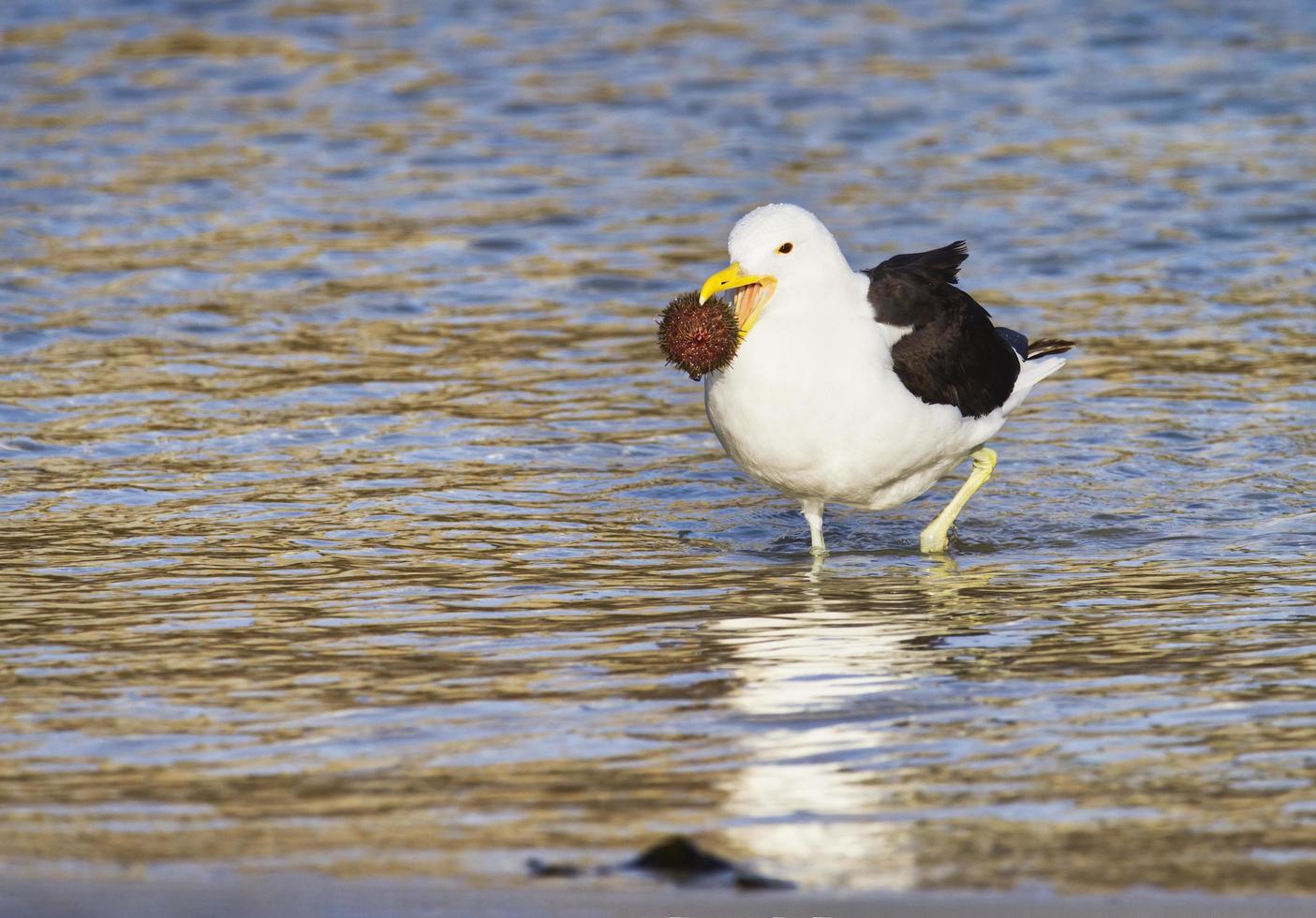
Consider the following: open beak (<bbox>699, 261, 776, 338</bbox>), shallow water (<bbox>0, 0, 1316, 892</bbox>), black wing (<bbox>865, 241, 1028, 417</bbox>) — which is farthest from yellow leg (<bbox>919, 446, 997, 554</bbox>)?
open beak (<bbox>699, 261, 776, 338</bbox>)

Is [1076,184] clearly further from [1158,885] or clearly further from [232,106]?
[1158,885]

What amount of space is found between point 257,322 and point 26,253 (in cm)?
258

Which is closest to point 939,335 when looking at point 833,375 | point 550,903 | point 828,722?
point 833,375

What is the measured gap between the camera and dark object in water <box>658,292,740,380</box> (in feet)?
25.7

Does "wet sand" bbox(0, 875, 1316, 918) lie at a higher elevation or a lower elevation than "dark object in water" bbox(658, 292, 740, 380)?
lower

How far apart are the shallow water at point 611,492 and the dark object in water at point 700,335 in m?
0.93

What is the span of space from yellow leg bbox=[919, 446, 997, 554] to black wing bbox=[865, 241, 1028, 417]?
34cm

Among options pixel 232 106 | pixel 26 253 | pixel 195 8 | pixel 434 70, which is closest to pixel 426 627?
pixel 26 253

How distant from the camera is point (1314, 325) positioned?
12.4m

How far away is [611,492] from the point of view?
9.77 m

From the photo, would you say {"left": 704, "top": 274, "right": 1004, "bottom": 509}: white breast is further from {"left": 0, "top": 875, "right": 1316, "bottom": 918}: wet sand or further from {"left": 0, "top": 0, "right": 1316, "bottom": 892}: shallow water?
{"left": 0, "top": 875, "right": 1316, "bottom": 918}: wet sand

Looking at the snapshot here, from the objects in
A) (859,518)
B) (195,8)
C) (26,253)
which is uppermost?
(195,8)

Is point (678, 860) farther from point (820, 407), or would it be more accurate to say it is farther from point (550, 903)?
point (820, 407)

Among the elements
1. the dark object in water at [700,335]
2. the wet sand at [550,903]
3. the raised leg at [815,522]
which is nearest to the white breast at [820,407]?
the dark object in water at [700,335]
